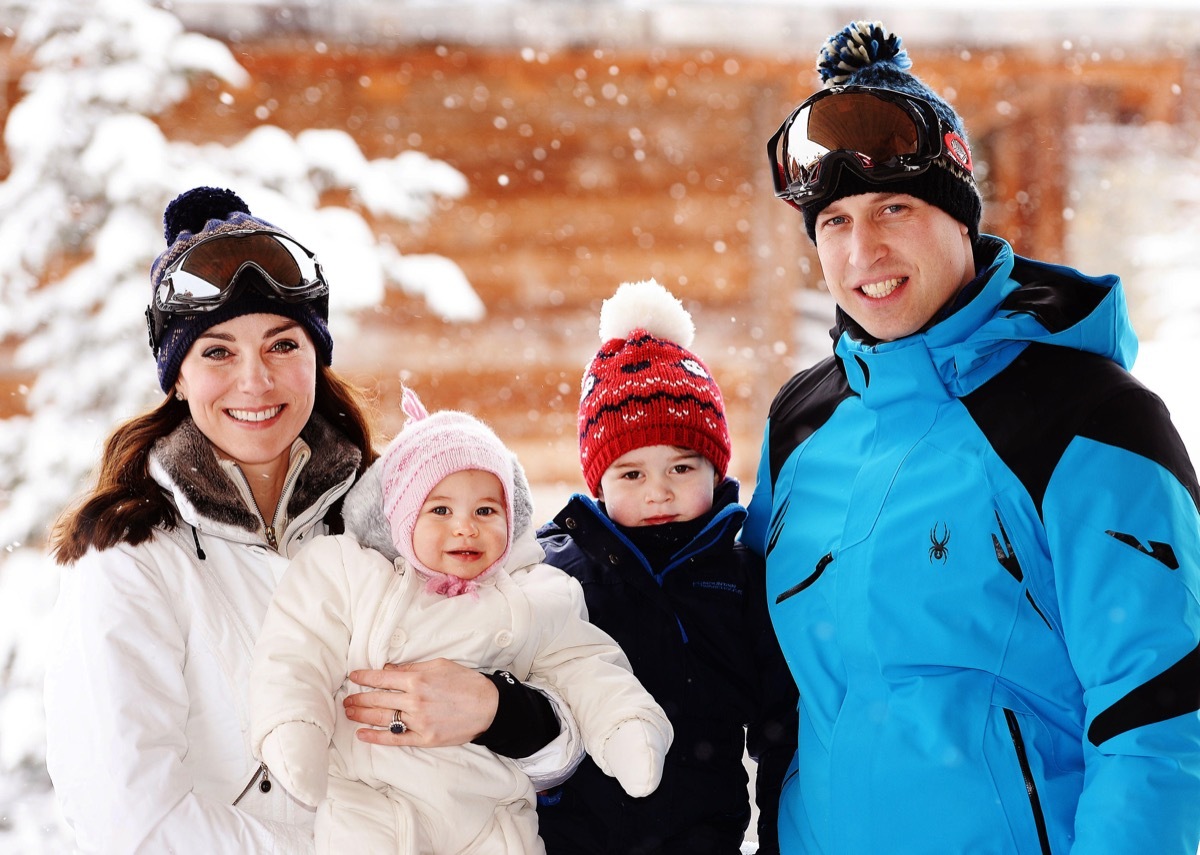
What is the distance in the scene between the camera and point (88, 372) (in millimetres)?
5324

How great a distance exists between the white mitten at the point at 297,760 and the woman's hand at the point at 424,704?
0.53ft

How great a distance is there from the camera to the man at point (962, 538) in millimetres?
1881

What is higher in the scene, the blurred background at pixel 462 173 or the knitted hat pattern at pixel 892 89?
the blurred background at pixel 462 173

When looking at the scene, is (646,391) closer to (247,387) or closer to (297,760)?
(247,387)

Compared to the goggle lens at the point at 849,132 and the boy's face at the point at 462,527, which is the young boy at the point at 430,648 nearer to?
the boy's face at the point at 462,527

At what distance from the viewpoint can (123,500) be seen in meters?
2.27

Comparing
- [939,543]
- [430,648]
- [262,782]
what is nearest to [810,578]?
[939,543]

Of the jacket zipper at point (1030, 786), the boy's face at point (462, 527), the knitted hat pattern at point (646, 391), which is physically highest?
the knitted hat pattern at point (646, 391)

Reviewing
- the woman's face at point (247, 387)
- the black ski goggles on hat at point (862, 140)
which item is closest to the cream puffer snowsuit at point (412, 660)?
the woman's face at point (247, 387)

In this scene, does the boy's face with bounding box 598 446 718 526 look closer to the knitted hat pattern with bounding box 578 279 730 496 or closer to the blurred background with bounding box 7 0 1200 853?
the knitted hat pattern with bounding box 578 279 730 496

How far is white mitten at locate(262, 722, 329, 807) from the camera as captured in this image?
2.10m

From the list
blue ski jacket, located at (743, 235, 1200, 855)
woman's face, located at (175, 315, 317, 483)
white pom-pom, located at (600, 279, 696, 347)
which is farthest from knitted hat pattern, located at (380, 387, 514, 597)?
blue ski jacket, located at (743, 235, 1200, 855)

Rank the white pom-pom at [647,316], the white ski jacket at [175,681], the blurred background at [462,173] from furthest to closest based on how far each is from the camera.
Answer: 1. the blurred background at [462,173]
2. the white pom-pom at [647,316]
3. the white ski jacket at [175,681]

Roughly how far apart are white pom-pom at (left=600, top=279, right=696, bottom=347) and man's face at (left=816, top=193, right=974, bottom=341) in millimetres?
697
